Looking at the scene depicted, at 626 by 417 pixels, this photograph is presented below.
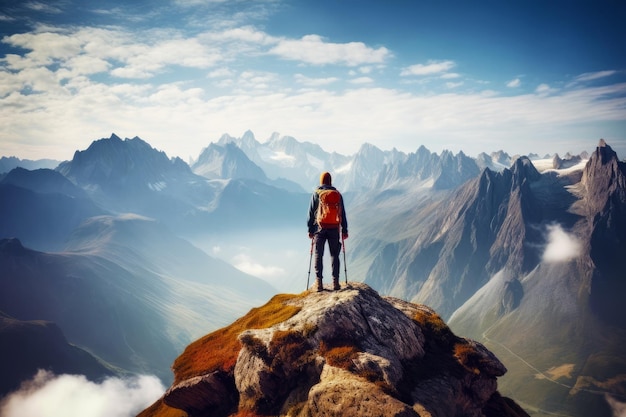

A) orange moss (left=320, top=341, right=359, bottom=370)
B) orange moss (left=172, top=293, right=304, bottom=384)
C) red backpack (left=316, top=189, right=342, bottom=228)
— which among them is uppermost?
red backpack (left=316, top=189, right=342, bottom=228)

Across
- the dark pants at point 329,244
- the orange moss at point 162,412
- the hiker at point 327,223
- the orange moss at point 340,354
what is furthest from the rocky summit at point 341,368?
the hiker at point 327,223

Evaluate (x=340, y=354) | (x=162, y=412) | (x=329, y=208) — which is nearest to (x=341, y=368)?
(x=340, y=354)

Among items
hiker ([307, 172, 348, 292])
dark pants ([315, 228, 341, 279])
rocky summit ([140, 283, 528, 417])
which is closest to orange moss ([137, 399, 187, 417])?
rocky summit ([140, 283, 528, 417])

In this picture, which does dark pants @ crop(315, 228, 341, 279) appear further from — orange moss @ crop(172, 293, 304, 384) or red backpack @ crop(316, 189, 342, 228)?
orange moss @ crop(172, 293, 304, 384)

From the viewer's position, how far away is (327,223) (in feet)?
80.7

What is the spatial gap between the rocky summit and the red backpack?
4.44 metres

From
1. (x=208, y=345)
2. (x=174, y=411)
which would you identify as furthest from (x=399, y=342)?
(x=174, y=411)

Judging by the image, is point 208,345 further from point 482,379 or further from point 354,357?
point 482,379

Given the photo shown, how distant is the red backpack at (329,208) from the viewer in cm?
2439

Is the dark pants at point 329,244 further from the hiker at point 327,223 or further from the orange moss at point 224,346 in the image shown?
the orange moss at point 224,346

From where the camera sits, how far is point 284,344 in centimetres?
2042

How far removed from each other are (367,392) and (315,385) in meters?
2.80

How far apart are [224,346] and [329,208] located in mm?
11463

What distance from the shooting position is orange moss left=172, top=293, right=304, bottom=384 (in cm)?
2334
